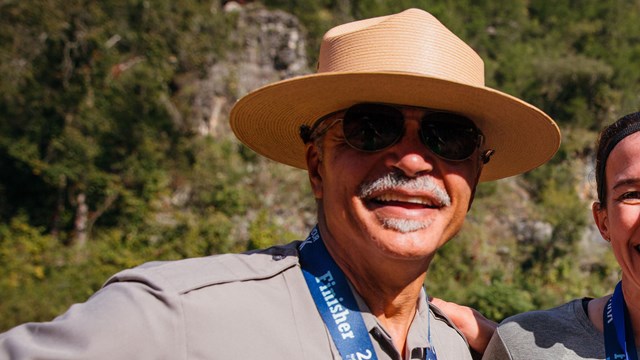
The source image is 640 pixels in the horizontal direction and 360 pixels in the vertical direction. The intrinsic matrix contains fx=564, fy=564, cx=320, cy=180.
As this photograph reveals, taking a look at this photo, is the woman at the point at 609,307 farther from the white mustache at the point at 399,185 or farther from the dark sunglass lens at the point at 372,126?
the dark sunglass lens at the point at 372,126

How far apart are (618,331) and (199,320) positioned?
1.45 meters

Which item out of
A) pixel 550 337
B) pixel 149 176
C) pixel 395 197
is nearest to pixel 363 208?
pixel 395 197

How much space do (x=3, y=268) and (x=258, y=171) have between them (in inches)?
278

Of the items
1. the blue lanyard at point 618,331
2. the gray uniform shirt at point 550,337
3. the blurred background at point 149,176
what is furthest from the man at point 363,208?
the blurred background at point 149,176

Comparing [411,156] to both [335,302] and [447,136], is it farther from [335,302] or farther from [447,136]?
[335,302]

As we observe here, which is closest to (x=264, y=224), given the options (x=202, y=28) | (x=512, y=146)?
(x=202, y=28)

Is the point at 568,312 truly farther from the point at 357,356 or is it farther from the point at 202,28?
the point at 202,28

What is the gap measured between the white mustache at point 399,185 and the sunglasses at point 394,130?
0.10 metres

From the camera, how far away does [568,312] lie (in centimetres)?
222

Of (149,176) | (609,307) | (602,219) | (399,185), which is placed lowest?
(149,176)

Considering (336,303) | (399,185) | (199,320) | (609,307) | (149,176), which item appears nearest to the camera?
(199,320)

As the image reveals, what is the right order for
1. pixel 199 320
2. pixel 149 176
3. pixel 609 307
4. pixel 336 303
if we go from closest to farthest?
1. pixel 199 320
2. pixel 336 303
3. pixel 609 307
4. pixel 149 176

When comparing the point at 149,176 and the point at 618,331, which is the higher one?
the point at 618,331

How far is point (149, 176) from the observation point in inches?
662
